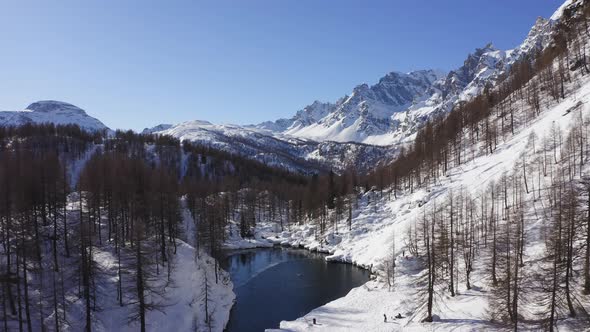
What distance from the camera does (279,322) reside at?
57.8 metres

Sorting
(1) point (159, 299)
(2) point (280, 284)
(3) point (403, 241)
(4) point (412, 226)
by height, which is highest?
(4) point (412, 226)

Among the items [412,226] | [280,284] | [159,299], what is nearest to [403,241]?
[412,226]

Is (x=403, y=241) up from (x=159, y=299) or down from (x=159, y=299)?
up

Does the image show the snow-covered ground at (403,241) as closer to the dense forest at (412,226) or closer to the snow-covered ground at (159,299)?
the dense forest at (412,226)

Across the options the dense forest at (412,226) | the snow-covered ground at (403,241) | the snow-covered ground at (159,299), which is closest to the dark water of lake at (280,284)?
the snow-covered ground at (159,299)

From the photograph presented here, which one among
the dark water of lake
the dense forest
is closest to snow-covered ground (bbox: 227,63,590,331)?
the dense forest

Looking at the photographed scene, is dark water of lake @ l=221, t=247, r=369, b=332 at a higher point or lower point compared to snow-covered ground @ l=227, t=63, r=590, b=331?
lower

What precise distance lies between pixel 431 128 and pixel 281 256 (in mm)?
86349

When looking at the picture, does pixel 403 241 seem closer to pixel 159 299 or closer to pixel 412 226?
pixel 412 226

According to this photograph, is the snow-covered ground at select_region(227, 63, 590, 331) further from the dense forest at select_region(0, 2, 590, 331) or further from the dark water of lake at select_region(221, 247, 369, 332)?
the dark water of lake at select_region(221, 247, 369, 332)

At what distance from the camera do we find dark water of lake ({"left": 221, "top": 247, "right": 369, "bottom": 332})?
60.7m

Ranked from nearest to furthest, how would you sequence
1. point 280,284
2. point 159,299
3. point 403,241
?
point 159,299
point 280,284
point 403,241

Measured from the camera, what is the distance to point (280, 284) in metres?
79.9

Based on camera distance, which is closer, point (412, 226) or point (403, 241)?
point (403, 241)
